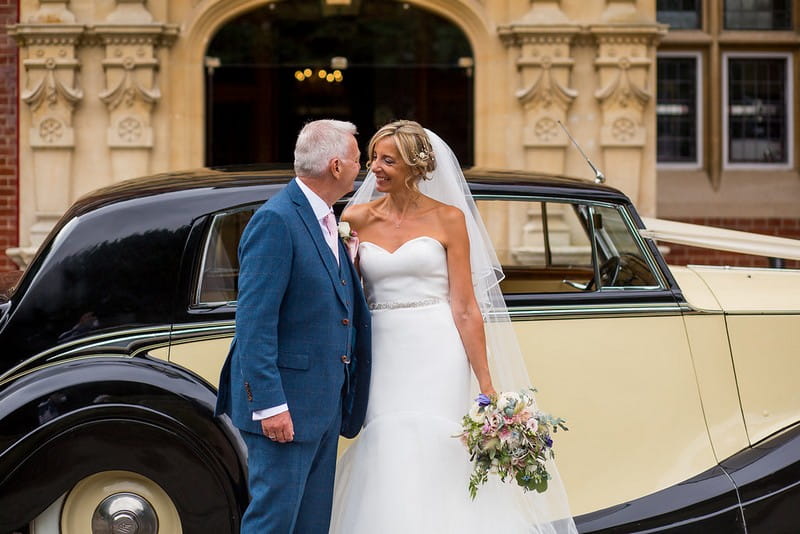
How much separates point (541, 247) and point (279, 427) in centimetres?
303

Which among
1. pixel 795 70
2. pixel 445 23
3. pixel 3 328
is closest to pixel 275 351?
pixel 3 328

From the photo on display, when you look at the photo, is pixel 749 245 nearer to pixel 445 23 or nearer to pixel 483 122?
pixel 483 122

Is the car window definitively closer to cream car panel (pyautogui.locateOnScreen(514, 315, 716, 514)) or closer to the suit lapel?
cream car panel (pyautogui.locateOnScreen(514, 315, 716, 514))

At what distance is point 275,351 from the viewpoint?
3582mm

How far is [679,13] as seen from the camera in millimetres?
10891

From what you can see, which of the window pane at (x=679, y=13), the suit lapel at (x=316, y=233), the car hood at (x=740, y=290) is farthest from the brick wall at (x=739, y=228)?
the suit lapel at (x=316, y=233)

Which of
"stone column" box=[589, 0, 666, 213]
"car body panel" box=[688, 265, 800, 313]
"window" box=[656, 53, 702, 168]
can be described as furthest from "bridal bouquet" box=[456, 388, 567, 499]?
"window" box=[656, 53, 702, 168]

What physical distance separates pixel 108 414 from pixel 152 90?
5.53 m

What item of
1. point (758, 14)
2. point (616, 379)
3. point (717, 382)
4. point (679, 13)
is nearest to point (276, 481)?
point (616, 379)

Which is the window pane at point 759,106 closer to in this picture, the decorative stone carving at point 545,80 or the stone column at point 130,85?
the decorative stone carving at point 545,80

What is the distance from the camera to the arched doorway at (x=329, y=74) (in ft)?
32.8

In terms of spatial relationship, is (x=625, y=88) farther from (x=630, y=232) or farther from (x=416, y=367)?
(x=416, y=367)

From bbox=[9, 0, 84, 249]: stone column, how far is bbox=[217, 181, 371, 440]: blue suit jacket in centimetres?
592

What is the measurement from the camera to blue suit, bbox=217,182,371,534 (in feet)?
11.7
